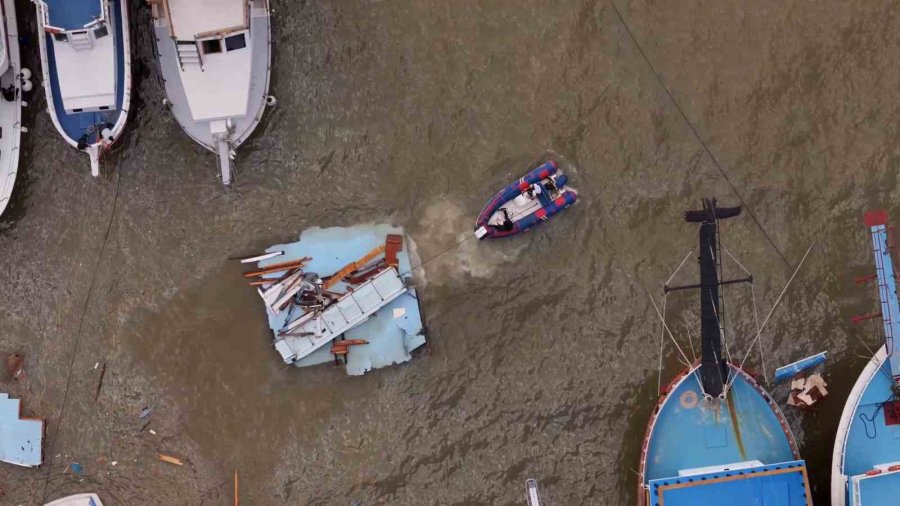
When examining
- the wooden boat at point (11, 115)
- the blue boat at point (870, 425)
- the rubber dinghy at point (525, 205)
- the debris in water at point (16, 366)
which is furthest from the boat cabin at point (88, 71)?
the blue boat at point (870, 425)

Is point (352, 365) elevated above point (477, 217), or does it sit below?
below

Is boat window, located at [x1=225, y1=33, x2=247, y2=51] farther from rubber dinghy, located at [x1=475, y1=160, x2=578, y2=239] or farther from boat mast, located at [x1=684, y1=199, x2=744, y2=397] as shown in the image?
boat mast, located at [x1=684, y1=199, x2=744, y2=397]

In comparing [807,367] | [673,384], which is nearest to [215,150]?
[673,384]

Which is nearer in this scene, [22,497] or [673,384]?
[673,384]

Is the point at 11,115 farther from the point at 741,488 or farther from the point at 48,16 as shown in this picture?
the point at 741,488

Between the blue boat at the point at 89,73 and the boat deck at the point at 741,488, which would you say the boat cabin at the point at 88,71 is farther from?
the boat deck at the point at 741,488

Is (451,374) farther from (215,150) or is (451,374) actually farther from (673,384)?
(215,150)
